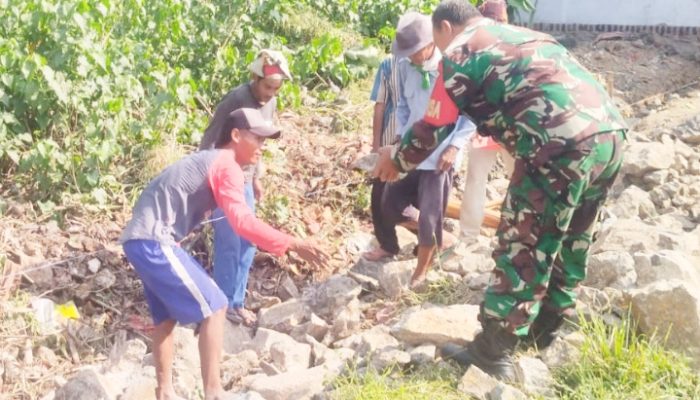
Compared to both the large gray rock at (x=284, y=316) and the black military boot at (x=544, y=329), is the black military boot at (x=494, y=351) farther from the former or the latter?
the large gray rock at (x=284, y=316)

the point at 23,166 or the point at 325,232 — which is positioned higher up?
the point at 23,166

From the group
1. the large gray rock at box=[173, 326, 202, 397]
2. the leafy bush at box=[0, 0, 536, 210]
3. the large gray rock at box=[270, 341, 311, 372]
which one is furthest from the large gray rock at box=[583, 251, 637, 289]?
the leafy bush at box=[0, 0, 536, 210]

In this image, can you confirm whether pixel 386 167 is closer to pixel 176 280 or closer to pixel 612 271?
pixel 176 280

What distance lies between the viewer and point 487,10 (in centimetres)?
596

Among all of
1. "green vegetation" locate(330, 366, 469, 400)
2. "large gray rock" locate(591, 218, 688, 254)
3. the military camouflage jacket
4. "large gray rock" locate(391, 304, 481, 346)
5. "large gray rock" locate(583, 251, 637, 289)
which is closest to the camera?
the military camouflage jacket

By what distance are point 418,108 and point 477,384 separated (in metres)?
1.98

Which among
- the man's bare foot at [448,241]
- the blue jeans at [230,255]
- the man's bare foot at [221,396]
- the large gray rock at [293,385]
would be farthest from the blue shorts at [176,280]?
the man's bare foot at [448,241]

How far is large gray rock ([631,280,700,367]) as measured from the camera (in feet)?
14.1

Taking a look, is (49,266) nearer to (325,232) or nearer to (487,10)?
(325,232)

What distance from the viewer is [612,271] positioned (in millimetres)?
5062

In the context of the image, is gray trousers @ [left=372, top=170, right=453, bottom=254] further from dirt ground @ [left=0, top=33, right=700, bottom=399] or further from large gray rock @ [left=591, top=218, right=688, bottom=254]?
large gray rock @ [left=591, top=218, right=688, bottom=254]

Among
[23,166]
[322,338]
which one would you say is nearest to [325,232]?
[322,338]

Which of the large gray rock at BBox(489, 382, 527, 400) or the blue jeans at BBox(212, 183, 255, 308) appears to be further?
the blue jeans at BBox(212, 183, 255, 308)

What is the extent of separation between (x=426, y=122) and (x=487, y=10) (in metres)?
1.95
